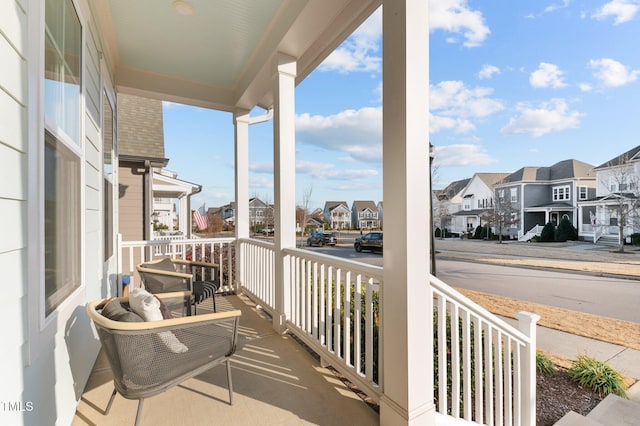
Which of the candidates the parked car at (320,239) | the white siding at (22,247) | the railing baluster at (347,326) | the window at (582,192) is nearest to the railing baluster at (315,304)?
the railing baluster at (347,326)

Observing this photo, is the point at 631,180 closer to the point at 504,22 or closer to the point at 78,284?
the point at 504,22

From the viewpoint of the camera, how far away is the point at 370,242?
14.5 m

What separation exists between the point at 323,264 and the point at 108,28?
3241mm

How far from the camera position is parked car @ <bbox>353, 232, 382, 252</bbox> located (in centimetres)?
1440

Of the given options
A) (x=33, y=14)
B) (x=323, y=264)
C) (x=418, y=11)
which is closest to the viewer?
(x=33, y=14)

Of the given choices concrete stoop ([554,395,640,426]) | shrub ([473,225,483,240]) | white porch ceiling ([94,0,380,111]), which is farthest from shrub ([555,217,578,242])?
white porch ceiling ([94,0,380,111])

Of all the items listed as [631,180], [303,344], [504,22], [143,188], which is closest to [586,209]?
[631,180]

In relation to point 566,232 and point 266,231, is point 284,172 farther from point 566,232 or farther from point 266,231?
point 566,232

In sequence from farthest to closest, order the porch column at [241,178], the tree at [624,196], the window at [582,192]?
the window at [582,192] < the tree at [624,196] < the porch column at [241,178]

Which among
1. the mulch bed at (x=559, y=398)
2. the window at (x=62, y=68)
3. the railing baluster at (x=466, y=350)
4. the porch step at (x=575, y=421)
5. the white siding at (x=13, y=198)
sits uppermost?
the window at (x=62, y=68)

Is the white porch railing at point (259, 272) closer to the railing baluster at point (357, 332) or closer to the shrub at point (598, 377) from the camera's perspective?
the railing baluster at point (357, 332)

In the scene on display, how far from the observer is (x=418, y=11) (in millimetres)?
1586

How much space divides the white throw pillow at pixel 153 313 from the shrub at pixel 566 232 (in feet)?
66.5

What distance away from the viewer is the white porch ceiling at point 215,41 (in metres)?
2.57
